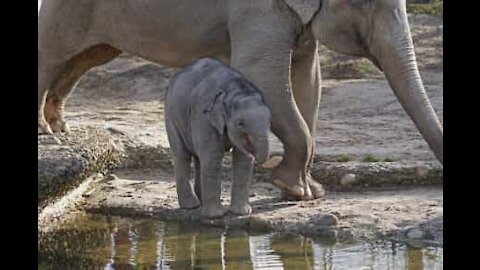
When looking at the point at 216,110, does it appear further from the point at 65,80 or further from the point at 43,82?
the point at 65,80

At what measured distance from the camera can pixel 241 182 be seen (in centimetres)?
689

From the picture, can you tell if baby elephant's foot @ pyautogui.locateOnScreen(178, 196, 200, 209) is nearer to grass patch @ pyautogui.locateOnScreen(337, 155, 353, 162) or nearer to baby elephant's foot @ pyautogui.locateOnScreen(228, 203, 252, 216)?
baby elephant's foot @ pyautogui.locateOnScreen(228, 203, 252, 216)

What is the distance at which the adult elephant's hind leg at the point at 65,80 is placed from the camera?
8.87 metres

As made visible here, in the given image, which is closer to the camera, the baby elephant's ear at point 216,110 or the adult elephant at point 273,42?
the baby elephant's ear at point 216,110

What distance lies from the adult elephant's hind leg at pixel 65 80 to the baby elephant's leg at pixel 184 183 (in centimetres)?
204

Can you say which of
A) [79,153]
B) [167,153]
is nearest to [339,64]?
[167,153]

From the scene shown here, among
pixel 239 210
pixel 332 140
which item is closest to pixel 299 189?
pixel 239 210

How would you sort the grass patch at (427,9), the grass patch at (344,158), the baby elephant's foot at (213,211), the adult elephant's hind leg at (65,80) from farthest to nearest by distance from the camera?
the grass patch at (427,9) < the adult elephant's hind leg at (65,80) < the grass patch at (344,158) < the baby elephant's foot at (213,211)

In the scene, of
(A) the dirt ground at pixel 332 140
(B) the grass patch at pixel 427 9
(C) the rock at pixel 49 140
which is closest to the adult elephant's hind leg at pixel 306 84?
(A) the dirt ground at pixel 332 140

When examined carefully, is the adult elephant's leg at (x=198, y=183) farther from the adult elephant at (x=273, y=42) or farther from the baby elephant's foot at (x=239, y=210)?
the adult elephant at (x=273, y=42)

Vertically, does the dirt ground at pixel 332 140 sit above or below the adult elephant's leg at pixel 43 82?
below

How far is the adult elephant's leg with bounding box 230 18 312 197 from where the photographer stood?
23.8 ft

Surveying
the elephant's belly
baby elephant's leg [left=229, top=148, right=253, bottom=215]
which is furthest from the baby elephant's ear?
the elephant's belly
